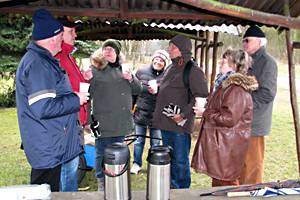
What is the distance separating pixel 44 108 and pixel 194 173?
3594 mm

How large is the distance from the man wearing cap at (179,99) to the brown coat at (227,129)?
0.50 metres

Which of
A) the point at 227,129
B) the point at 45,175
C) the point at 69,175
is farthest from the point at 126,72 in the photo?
the point at 45,175

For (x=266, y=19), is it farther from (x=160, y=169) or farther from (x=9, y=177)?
(x=9, y=177)

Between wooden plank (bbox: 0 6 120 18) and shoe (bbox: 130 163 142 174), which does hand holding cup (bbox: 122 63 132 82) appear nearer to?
wooden plank (bbox: 0 6 120 18)

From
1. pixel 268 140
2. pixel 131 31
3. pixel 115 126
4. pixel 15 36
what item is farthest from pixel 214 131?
pixel 15 36

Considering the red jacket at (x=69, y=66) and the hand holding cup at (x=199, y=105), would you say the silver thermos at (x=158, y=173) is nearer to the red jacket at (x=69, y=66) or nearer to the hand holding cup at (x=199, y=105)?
the red jacket at (x=69, y=66)

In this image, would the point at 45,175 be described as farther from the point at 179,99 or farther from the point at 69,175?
the point at 179,99

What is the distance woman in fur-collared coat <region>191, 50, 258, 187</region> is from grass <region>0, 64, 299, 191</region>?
5.39 feet

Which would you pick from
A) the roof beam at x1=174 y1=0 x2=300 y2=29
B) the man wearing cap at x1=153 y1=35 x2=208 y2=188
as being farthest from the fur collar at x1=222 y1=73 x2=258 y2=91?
the roof beam at x1=174 y1=0 x2=300 y2=29

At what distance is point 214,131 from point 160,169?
1441mm

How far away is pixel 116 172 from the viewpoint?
81.2 inches

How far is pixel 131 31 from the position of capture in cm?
887

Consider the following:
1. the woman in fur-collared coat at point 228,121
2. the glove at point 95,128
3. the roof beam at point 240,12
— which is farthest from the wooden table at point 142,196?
the glove at point 95,128

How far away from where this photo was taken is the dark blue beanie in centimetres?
266
